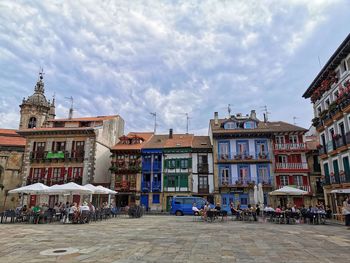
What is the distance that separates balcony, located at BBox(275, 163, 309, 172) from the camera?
32344 mm

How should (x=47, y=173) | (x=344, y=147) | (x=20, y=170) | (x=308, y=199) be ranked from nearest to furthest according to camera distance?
1. (x=344, y=147)
2. (x=308, y=199)
3. (x=47, y=173)
4. (x=20, y=170)

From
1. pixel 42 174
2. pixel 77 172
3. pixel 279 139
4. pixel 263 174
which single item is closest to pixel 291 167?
pixel 263 174

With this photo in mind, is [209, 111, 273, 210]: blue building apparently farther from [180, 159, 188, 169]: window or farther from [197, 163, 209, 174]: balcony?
[180, 159, 188, 169]: window

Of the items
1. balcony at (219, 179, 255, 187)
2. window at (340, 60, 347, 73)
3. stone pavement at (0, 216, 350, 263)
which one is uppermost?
window at (340, 60, 347, 73)

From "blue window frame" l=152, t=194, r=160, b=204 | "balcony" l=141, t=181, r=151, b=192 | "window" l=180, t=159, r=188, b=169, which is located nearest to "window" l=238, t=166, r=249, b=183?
"window" l=180, t=159, r=188, b=169

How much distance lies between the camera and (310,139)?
39188 millimetres

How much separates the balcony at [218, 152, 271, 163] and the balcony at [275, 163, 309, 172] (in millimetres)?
1463

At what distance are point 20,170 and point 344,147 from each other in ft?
126

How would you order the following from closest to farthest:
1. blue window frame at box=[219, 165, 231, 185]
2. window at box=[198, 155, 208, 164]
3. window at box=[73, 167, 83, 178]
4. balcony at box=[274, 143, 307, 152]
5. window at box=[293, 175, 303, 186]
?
window at box=[293, 175, 303, 186]
balcony at box=[274, 143, 307, 152]
window at box=[73, 167, 83, 178]
blue window frame at box=[219, 165, 231, 185]
window at box=[198, 155, 208, 164]

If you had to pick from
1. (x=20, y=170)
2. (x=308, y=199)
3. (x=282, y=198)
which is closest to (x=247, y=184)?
(x=282, y=198)

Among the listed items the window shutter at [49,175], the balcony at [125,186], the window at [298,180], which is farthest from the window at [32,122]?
the window at [298,180]

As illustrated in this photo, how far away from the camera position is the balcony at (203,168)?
111ft

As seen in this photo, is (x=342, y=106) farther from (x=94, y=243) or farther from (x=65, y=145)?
(x=65, y=145)

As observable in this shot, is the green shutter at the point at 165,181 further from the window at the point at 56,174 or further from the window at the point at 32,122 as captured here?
the window at the point at 32,122
